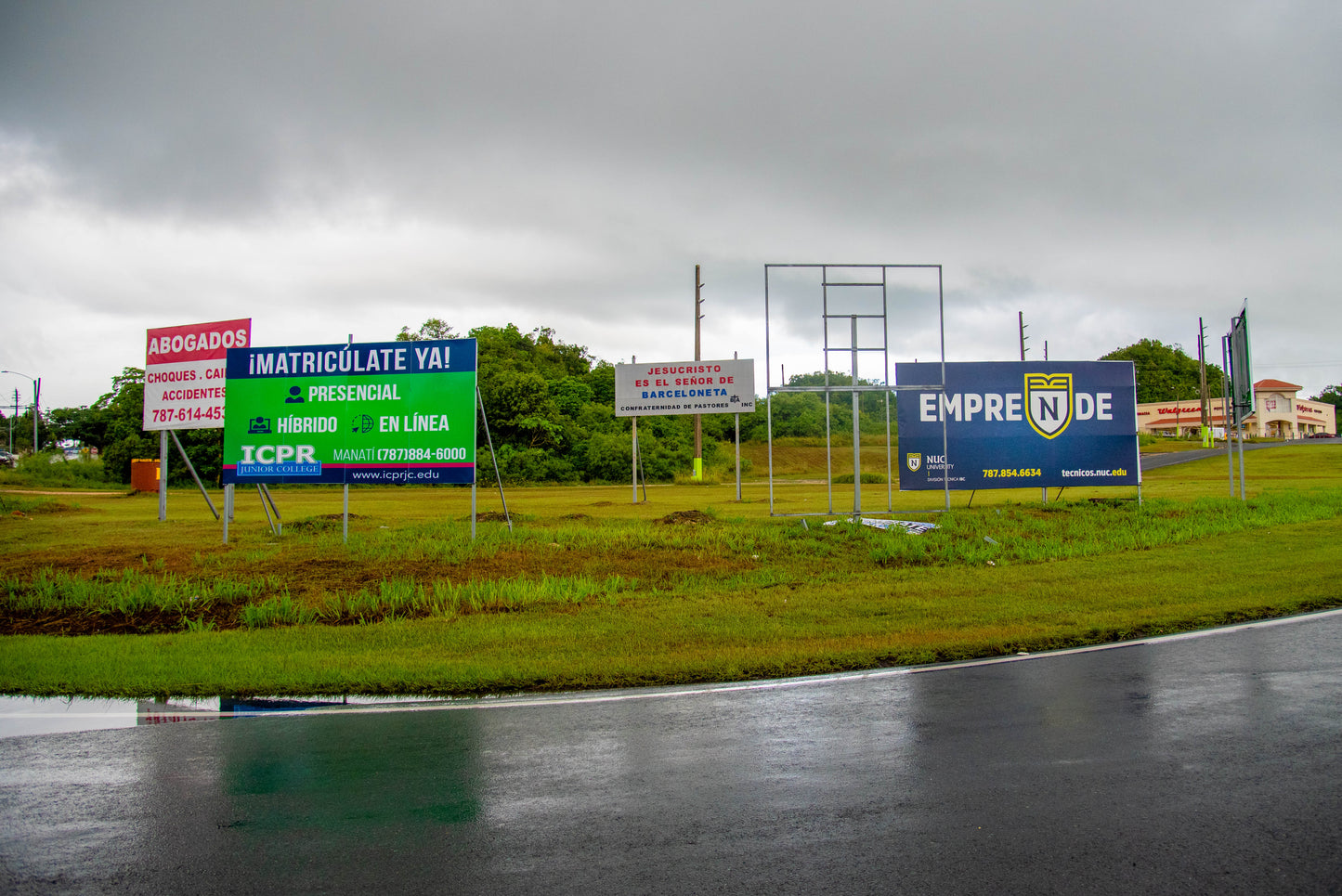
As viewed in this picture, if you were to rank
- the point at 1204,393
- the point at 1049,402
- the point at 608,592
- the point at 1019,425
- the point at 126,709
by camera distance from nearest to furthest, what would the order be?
the point at 126,709, the point at 608,592, the point at 1019,425, the point at 1049,402, the point at 1204,393

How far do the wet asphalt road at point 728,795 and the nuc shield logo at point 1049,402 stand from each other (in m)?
12.7

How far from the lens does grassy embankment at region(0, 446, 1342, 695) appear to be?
26.9 feet

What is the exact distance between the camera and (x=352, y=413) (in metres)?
16.3

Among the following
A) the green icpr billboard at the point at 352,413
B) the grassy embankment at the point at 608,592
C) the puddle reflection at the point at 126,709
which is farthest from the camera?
the green icpr billboard at the point at 352,413

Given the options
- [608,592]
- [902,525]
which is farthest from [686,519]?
[608,592]

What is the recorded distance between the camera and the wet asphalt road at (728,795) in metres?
3.82

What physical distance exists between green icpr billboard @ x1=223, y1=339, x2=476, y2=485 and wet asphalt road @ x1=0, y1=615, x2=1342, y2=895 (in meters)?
9.77

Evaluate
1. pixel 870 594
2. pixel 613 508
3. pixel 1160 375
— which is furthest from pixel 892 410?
pixel 1160 375

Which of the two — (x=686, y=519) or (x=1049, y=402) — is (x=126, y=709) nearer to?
(x=686, y=519)

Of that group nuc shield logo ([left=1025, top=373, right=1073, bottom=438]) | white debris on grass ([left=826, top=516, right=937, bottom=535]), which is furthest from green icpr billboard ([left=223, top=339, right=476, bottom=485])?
nuc shield logo ([left=1025, top=373, right=1073, bottom=438])

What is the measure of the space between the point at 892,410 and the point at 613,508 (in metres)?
7.70

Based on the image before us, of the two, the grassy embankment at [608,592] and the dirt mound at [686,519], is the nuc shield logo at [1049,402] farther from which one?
the dirt mound at [686,519]

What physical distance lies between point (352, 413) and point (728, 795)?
13296mm

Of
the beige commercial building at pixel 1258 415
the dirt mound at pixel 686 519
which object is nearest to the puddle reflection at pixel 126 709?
the dirt mound at pixel 686 519
